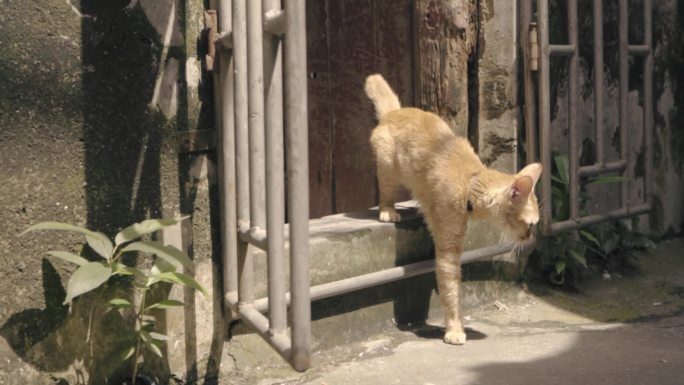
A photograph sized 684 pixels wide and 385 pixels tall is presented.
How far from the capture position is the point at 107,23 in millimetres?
3082

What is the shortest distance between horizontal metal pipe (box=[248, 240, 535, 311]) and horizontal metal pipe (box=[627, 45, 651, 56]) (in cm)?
148

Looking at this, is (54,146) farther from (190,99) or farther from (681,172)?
(681,172)

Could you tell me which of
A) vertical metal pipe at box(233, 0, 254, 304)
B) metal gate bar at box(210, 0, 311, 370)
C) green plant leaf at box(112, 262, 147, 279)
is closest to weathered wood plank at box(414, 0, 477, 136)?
metal gate bar at box(210, 0, 311, 370)

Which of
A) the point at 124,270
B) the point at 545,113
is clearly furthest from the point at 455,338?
the point at 124,270

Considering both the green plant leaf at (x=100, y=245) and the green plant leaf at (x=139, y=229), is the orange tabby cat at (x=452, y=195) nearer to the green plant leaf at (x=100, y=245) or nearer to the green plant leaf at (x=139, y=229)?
the green plant leaf at (x=139, y=229)

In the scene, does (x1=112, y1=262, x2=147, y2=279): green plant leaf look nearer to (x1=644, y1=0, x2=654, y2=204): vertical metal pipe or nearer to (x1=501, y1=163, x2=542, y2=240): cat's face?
(x1=501, y1=163, x2=542, y2=240): cat's face

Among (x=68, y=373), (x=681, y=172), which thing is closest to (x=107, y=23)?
(x=68, y=373)

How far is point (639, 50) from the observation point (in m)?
5.26

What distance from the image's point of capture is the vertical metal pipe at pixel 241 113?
3.12 m

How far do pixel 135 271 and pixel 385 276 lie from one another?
1.37 m

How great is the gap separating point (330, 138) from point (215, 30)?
2.28m

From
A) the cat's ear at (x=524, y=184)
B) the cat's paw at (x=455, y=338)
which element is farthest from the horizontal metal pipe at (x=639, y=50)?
the cat's paw at (x=455, y=338)

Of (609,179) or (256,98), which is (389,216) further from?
(609,179)

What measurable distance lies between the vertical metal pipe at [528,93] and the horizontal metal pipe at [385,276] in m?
0.53
